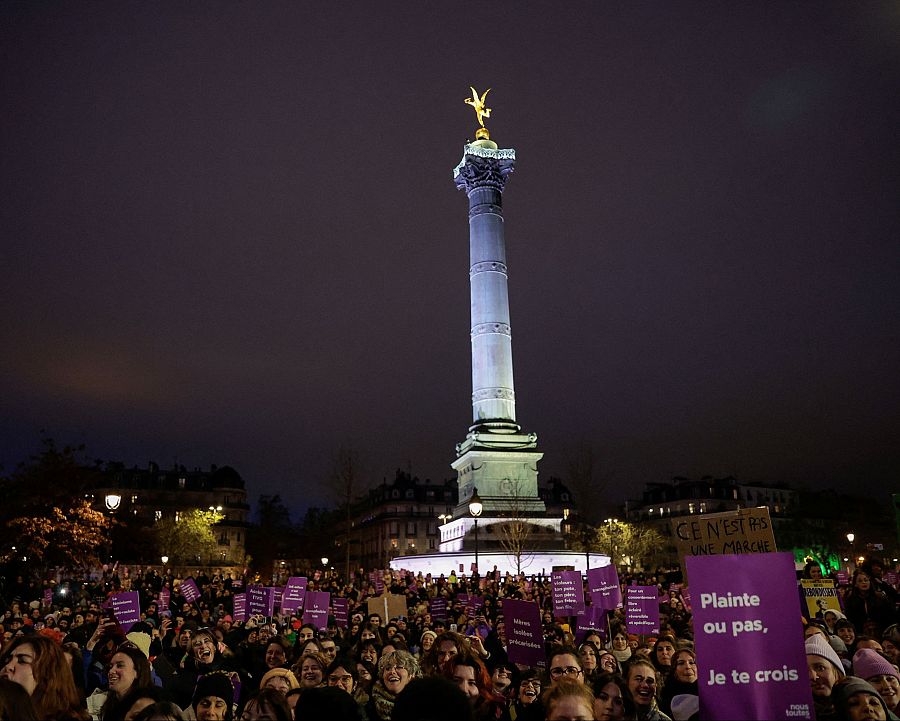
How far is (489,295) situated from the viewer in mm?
49750

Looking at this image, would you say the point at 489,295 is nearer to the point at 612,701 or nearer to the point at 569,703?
the point at 612,701

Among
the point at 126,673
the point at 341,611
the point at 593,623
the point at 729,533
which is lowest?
the point at 126,673

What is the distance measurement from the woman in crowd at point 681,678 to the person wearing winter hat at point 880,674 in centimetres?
144

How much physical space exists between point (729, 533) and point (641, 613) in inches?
164

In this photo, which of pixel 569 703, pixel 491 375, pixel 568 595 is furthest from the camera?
pixel 491 375

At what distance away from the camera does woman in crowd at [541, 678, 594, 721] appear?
4.97 m

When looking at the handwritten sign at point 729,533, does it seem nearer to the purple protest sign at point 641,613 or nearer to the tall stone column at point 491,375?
the purple protest sign at point 641,613

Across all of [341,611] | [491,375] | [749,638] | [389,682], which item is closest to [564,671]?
[389,682]

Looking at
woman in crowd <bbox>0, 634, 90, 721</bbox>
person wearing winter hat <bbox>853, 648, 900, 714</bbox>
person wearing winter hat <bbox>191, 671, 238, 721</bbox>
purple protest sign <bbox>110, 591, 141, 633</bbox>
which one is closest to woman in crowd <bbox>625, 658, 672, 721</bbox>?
person wearing winter hat <bbox>853, 648, 900, 714</bbox>

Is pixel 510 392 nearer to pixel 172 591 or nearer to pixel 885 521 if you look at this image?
pixel 172 591

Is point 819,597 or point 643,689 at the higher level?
point 819,597

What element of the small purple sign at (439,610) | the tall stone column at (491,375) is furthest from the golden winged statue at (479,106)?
the small purple sign at (439,610)

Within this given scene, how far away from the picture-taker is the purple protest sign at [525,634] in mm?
10039

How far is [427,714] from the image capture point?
4238 mm
